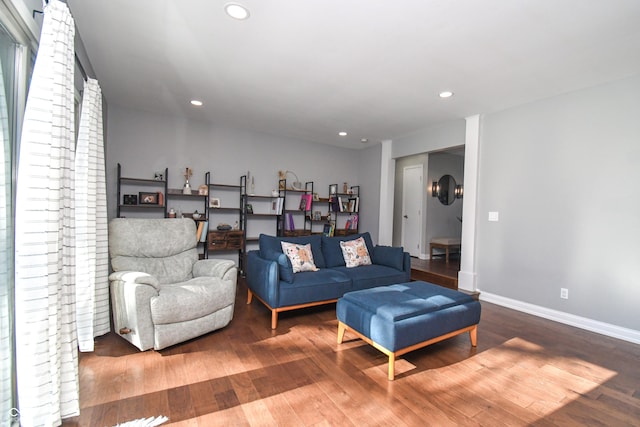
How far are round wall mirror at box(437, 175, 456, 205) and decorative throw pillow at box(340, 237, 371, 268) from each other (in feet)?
11.5

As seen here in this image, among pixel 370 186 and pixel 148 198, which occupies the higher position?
pixel 370 186

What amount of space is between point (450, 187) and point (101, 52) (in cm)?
665

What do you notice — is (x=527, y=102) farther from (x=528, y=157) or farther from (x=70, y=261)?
(x=70, y=261)

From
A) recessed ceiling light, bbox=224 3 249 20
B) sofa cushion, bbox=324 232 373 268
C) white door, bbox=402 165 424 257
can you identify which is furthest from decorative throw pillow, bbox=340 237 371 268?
white door, bbox=402 165 424 257

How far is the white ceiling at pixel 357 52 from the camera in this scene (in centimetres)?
201

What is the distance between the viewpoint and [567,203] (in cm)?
327

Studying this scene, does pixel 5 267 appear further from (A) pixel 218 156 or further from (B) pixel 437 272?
(B) pixel 437 272

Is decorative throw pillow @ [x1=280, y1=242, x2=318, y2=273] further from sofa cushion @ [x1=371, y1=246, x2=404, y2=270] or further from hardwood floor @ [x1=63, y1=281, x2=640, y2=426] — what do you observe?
sofa cushion @ [x1=371, y1=246, x2=404, y2=270]

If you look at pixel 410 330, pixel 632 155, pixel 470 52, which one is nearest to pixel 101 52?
pixel 470 52

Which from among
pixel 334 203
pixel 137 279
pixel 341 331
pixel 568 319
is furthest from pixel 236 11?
pixel 568 319

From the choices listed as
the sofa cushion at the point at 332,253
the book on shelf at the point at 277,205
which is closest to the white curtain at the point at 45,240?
the sofa cushion at the point at 332,253

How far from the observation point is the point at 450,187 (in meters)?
6.86

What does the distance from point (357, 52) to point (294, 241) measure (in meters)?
2.15

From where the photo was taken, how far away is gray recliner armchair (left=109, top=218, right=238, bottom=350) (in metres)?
2.28
